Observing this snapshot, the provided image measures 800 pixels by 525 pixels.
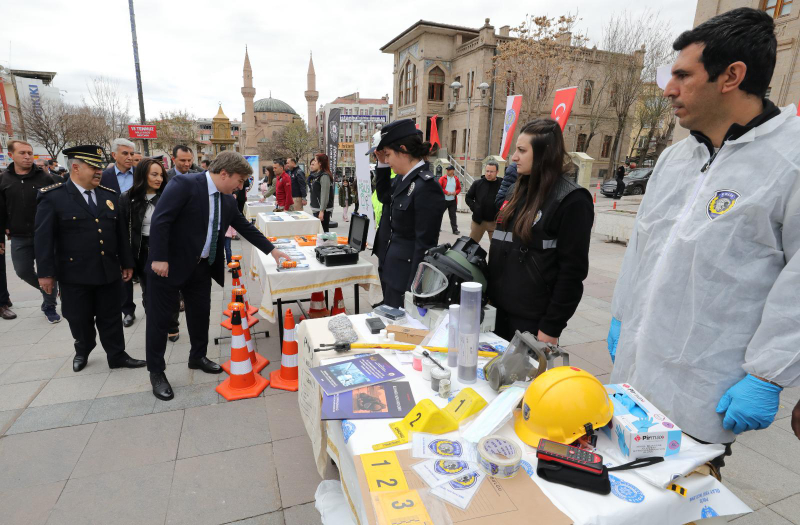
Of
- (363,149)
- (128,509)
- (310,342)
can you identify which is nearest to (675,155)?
(310,342)

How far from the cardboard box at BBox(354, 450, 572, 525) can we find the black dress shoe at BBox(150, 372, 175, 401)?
2789 millimetres

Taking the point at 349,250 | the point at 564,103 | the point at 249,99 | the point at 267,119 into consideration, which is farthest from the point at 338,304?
the point at 267,119

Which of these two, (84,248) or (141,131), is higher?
(141,131)

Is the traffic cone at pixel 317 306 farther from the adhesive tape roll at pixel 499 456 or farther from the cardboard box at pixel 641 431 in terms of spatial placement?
the cardboard box at pixel 641 431

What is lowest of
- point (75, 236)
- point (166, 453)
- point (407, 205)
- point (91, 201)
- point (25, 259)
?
point (166, 453)

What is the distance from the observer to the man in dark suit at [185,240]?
305 centimetres

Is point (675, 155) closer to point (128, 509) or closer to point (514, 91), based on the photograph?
point (128, 509)

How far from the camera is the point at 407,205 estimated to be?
298cm

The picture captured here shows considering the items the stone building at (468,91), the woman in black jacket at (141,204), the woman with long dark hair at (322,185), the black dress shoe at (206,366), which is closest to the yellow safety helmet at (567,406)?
the black dress shoe at (206,366)

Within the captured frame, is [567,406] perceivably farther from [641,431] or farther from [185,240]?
[185,240]

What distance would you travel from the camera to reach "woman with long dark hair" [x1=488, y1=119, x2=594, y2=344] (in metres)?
2.09

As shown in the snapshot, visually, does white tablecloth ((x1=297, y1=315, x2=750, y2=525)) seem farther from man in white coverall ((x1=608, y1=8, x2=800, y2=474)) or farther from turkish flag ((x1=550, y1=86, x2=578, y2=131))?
turkish flag ((x1=550, y1=86, x2=578, y2=131))

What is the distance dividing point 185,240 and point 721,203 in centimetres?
338

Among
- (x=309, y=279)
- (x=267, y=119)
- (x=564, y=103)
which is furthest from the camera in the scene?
(x=267, y=119)
